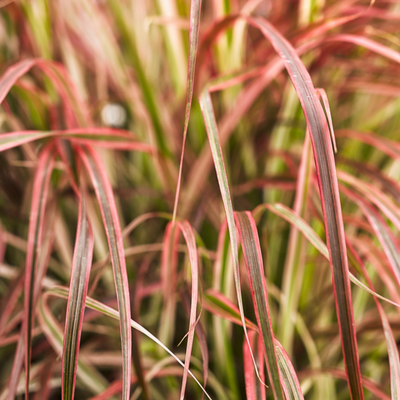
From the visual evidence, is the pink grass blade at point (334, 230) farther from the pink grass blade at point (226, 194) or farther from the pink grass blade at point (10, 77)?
the pink grass blade at point (10, 77)

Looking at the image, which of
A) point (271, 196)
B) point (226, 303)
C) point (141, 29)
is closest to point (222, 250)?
point (226, 303)

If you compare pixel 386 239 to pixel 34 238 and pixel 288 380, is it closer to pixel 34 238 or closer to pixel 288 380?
pixel 288 380

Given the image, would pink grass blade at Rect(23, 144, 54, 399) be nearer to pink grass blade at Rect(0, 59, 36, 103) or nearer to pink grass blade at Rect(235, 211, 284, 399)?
pink grass blade at Rect(0, 59, 36, 103)

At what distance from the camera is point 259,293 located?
0.74ft

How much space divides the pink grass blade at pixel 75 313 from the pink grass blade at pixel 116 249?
0.02 meters

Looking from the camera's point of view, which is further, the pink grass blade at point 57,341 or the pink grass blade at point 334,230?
the pink grass blade at point 57,341

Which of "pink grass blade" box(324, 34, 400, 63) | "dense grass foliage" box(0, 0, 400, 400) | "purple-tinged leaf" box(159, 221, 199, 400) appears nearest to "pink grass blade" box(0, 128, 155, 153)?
"dense grass foliage" box(0, 0, 400, 400)

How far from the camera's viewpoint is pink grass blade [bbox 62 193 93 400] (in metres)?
0.23

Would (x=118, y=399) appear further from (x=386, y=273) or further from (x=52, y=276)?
(x=386, y=273)

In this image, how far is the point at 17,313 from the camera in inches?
15.2

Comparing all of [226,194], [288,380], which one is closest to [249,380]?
[288,380]

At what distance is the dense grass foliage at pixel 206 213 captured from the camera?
9.2 inches

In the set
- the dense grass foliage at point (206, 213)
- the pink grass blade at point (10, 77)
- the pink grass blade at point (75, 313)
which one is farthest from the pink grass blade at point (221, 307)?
the pink grass blade at point (10, 77)

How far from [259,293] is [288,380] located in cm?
6
